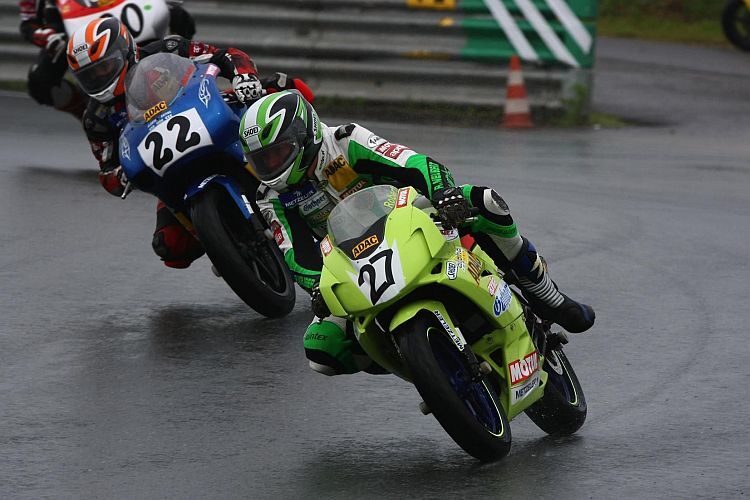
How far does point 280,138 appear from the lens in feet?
20.8

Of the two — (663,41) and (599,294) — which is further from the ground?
(599,294)

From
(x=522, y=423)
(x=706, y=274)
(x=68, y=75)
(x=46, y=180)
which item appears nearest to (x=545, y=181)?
(x=706, y=274)

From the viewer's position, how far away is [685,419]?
6254mm

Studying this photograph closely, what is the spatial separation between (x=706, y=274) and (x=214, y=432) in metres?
4.12

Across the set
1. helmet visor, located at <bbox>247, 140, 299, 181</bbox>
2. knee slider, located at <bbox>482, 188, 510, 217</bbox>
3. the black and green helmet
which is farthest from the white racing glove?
knee slider, located at <bbox>482, 188, 510, 217</bbox>

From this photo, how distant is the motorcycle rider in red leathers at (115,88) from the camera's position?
28.5ft

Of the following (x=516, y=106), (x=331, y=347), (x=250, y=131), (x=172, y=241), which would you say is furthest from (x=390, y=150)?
(x=516, y=106)

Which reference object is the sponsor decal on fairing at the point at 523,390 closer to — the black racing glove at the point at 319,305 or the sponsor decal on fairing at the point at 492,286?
the sponsor decal on fairing at the point at 492,286

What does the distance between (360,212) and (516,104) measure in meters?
9.57

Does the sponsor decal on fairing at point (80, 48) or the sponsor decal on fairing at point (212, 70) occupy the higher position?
the sponsor decal on fairing at point (212, 70)

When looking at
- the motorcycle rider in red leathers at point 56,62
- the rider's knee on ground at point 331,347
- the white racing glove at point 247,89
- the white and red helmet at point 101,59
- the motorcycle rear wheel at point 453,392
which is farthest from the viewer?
the motorcycle rider in red leathers at point 56,62

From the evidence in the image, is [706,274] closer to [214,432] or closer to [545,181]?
[545,181]

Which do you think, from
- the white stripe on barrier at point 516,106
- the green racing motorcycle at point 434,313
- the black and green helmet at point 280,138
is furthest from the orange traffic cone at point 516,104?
the green racing motorcycle at point 434,313

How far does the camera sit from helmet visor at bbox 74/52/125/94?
29.5 ft
